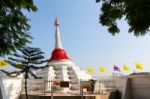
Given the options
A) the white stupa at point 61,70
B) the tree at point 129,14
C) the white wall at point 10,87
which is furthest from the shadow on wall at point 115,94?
the tree at point 129,14

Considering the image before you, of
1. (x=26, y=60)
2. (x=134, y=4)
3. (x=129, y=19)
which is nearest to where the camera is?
(x=134, y=4)

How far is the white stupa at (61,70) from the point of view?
2800 cm

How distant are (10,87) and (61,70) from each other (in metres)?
9.35

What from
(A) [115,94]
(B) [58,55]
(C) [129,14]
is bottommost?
(A) [115,94]

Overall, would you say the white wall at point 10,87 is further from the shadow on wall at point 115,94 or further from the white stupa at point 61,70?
the shadow on wall at point 115,94

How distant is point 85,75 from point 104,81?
14.9 ft

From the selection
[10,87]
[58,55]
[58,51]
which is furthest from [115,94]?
[58,51]

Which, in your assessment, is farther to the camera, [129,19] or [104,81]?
[104,81]

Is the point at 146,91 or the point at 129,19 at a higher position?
the point at 129,19

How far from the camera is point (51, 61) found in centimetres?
3216

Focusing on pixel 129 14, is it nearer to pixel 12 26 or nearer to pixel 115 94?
pixel 12 26

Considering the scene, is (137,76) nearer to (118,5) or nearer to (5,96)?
(5,96)

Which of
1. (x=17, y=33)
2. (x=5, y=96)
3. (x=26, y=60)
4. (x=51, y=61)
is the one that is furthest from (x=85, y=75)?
(x=17, y=33)

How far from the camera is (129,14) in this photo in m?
8.16
